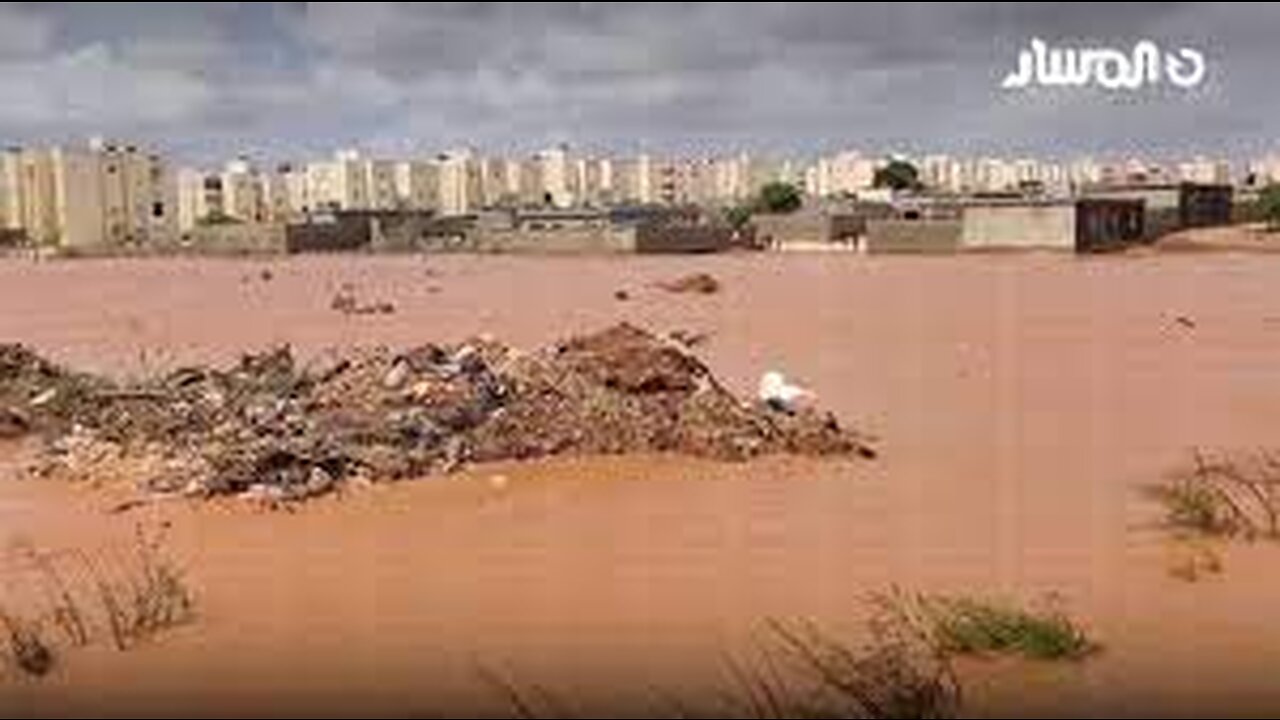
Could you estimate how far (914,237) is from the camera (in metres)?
66.3

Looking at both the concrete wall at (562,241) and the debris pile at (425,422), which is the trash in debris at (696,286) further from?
the concrete wall at (562,241)

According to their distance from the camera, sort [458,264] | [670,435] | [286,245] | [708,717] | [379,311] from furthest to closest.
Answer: [286,245] → [458,264] → [379,311] → [670,435] → [708,717]

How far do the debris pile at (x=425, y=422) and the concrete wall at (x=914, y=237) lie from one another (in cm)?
5116

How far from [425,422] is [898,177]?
115126 mm

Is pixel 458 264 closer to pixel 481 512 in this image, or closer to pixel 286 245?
pixel 286 245

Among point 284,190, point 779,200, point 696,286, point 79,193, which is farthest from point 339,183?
point 696,286

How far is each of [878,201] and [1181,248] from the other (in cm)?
3400

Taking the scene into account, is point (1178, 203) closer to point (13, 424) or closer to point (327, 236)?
point (327, 236)

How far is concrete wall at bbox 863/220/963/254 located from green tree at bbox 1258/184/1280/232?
13034 mm

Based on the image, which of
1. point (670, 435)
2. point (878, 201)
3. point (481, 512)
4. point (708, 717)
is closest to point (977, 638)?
point (708, 717)

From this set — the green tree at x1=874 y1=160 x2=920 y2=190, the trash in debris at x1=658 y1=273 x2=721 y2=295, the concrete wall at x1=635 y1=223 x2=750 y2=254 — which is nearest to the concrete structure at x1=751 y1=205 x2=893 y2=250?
the concrete wall at x1=635 y1=223 x2=750 y2=254

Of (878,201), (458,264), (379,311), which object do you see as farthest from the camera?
(878,201)

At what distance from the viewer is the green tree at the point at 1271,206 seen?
252 ft

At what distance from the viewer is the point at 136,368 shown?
72.5 feet
